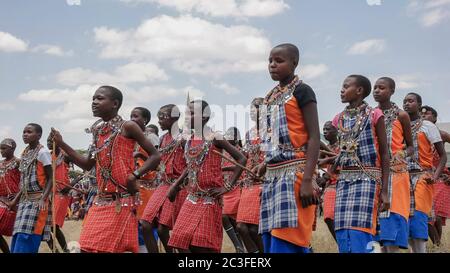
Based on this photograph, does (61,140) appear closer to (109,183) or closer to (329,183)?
Answer: (109,183)

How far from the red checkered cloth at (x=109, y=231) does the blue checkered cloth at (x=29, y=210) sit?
2.97 metres

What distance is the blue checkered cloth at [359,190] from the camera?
588 centimetres

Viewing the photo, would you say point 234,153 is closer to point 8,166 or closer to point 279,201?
point 279,201

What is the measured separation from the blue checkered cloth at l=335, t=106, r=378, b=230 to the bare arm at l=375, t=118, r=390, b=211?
0.10 m

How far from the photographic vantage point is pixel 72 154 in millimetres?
5863

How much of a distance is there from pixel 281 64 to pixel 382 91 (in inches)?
102

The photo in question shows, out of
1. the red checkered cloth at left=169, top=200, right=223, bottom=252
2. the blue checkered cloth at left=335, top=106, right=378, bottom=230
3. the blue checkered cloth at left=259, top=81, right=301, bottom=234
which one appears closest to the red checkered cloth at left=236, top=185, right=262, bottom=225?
the red checkered cloth at left=169, top=200, right=223, bottom=252

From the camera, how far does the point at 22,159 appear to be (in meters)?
9.12

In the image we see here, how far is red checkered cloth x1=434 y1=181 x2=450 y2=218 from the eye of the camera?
10.6 meters

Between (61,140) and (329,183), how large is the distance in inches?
224

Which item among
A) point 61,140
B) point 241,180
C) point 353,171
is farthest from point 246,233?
point 61,140

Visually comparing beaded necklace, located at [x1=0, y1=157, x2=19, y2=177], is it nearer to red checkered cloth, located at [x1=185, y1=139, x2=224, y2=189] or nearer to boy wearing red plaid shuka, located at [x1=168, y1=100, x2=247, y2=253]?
boy wearing red plaid shuka, located at [x1=168, y1=100, x2=247, y2=253]

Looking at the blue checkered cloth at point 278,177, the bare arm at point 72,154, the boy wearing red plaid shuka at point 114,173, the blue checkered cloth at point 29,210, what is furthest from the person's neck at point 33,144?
the blue checkered cloth at point 278,177

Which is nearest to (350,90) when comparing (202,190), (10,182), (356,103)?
(356,103)
